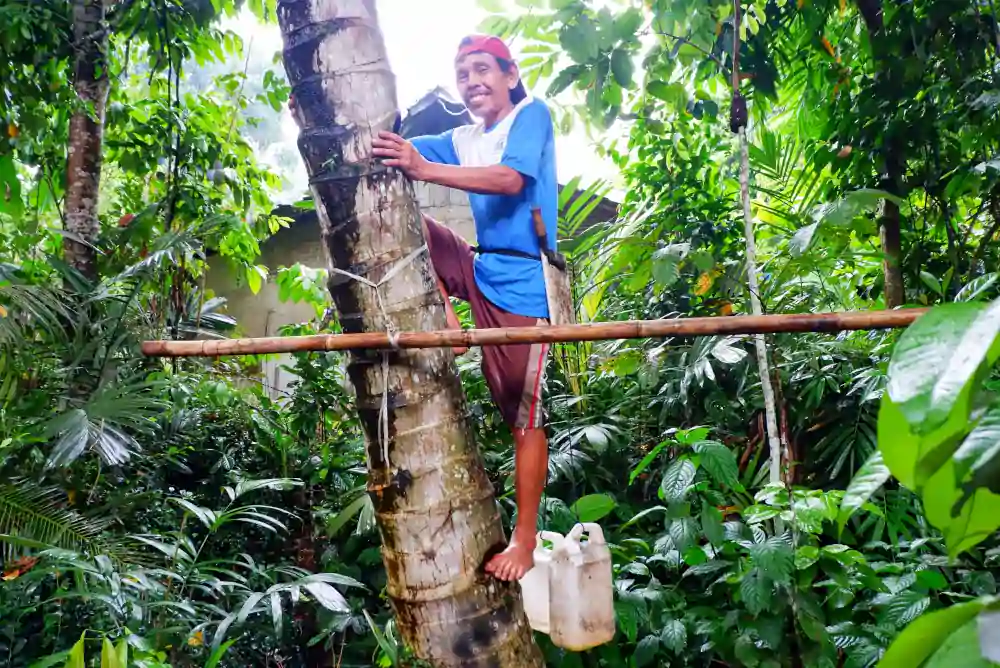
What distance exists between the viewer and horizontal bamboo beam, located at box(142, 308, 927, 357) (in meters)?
1.17

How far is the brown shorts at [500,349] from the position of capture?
155 cm

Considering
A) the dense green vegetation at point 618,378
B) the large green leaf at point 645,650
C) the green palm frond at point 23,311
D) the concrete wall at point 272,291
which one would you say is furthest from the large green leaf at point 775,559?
the concrete wall at point 272,291

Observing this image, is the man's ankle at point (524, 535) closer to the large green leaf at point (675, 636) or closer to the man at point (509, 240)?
the man at point (509, 240)

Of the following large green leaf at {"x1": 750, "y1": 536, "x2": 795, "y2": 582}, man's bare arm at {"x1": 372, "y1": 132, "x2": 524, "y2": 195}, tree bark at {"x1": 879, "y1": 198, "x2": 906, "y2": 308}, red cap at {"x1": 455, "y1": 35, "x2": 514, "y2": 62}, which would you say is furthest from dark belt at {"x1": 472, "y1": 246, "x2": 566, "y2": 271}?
tree bark at {"x1": 879, "y1": 198, "x2": 906, "y2": 308}

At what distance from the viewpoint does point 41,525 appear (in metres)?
1.74

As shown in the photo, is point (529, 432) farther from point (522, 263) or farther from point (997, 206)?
point (997, 206)

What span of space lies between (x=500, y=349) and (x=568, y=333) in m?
0.33

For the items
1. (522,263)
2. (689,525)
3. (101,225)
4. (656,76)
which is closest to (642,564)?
(689,525)

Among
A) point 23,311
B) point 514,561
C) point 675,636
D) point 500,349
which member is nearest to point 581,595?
point 514,561

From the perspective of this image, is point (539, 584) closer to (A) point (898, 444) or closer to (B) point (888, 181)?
(A) point (898, 444)

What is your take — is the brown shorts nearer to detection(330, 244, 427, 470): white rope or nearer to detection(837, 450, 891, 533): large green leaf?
detection(330, 244, 427, 470): white rope

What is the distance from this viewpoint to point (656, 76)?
2.17 m

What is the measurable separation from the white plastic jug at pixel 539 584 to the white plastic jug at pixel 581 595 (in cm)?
2

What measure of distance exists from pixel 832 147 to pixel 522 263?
1.49 m
